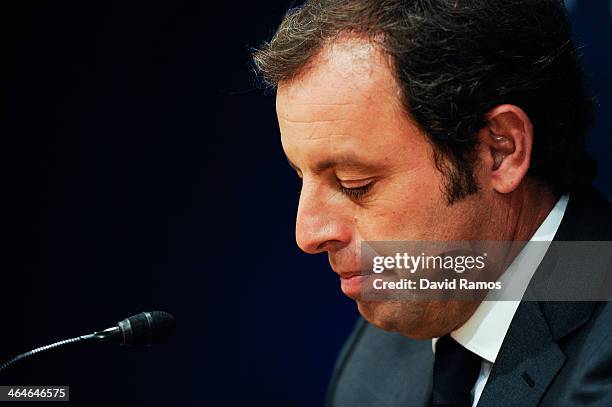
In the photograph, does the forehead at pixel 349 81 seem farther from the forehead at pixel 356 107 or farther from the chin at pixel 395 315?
the chin at pixel 395 315

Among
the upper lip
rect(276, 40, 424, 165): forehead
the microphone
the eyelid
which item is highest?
rect(276, 40, 424, 165): forehead

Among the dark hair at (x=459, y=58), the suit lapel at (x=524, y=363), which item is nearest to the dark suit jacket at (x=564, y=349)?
the suit lapel at (x=524, y=363)

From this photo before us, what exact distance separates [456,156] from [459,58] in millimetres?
168

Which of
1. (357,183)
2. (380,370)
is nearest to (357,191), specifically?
(357,183)

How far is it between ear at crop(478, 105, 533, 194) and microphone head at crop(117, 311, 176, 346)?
24.5 inches

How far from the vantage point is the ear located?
164 centimetres

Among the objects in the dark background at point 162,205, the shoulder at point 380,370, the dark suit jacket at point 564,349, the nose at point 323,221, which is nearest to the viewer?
the dark suit jacket at point 564,349

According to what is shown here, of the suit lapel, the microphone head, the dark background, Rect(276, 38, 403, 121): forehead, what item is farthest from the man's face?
→ the dark background

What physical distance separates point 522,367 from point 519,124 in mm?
424

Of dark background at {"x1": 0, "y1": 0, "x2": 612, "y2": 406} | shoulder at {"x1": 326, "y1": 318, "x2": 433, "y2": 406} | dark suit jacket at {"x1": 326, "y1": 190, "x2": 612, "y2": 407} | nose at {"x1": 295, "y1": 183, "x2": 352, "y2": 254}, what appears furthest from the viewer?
dark background at {"x1": 0, "y1": 0, "x2": 612, "y2": 406}

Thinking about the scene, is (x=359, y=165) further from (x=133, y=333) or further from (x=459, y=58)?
(x=133, y=333)

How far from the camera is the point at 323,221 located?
1669mm

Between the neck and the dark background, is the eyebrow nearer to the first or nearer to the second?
the neck

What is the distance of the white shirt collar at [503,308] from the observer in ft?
5.62
